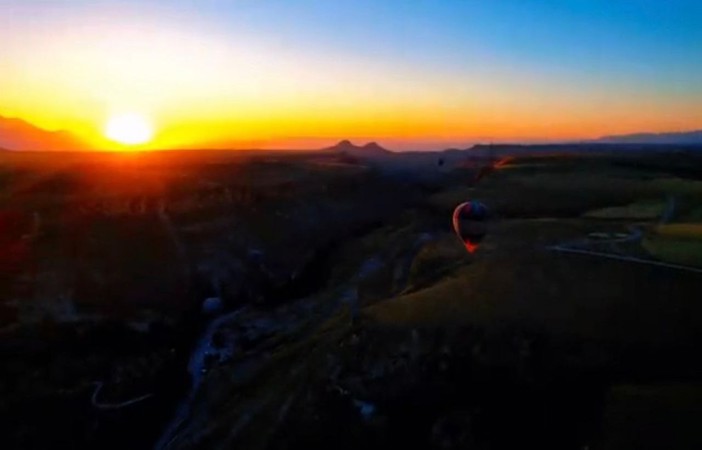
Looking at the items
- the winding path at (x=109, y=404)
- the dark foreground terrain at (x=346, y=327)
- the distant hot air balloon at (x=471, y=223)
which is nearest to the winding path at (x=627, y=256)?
the dark foreground terrain at (x=346, y=327)

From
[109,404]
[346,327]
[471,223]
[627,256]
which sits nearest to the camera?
[346,327]

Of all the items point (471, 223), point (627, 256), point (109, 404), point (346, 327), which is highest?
point (471, 223)

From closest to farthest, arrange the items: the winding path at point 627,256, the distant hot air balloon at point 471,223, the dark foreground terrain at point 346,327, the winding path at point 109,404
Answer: the dark foreground terrain at point 346,327 → the winding path at point 627,256 → the winding path at point 109,404 → the distant hot air balloon at point 471,223

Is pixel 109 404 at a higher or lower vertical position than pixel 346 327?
lower

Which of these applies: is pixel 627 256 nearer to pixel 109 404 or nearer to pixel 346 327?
pixel 346 327

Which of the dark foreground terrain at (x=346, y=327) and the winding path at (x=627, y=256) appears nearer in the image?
the dark foreground terrain at (x=346, y=327)

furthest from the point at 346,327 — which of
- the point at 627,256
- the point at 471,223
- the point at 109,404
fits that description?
the point at 627,256

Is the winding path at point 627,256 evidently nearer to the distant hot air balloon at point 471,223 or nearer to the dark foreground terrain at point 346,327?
the dark foreground terrain at point 346,327

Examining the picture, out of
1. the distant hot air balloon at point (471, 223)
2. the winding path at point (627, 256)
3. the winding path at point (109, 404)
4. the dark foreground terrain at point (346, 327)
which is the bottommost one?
the winding path at point (109, 404)
